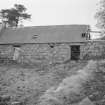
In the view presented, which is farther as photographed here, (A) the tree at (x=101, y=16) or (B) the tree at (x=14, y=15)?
(B) the tree at (x=14, y=15)

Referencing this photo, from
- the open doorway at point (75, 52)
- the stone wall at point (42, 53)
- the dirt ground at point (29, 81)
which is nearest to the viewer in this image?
the dirt ground at point (29, 81)

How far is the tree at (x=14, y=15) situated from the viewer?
38194mm

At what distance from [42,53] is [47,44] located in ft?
4.35

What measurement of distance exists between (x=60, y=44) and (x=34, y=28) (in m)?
6.54

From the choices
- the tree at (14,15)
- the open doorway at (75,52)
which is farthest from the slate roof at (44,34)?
the tree at (14,15)

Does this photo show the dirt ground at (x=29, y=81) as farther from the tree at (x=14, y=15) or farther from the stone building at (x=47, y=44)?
the tree at (x=14, y=15)

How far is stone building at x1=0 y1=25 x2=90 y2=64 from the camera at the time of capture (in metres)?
23.6

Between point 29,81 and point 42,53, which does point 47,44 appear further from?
point 29,81

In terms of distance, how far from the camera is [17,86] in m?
15.0

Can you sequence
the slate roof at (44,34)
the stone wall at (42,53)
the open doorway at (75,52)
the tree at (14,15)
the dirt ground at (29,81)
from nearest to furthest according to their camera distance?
the dirt ground at (29,81), the stone wall at (42,53), the open doorway at (75,52), the slate roof at (44,34), the tree at (14,15)

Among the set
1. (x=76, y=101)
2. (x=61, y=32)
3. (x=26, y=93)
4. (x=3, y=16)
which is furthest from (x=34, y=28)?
(x=76, y=101)

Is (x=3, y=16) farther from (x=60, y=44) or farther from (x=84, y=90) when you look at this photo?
(x=84, y=90)

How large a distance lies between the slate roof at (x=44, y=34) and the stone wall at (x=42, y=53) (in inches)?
32.8

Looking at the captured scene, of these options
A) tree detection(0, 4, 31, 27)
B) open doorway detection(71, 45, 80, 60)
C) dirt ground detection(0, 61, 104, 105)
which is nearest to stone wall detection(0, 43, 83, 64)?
open doorway detection(71, 45, 80, 60)
